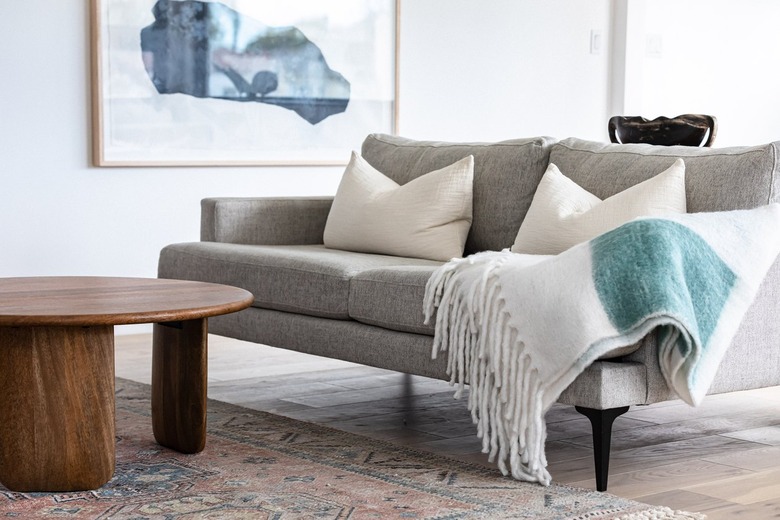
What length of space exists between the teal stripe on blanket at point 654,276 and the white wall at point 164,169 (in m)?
2.75

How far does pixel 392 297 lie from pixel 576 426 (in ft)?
2.31

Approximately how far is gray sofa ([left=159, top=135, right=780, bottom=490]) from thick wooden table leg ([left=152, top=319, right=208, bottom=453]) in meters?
0.47

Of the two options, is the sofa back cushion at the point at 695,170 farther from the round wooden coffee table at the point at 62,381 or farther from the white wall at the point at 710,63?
the white wall at the point at 710,63

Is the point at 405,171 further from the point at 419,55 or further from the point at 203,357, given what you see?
the point at 419,55

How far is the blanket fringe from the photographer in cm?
248

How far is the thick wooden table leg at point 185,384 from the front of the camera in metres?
2.71

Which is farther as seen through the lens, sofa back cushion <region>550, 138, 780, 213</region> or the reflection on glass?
the reflection on glass

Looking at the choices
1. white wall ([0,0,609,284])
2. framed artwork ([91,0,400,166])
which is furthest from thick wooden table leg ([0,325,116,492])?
framed artwork ([91,0,400,166])

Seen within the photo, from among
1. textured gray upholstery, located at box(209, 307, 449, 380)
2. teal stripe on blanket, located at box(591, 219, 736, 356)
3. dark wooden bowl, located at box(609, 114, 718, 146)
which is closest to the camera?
teal stripe on blanket, located at box(591, 219, 736, 356)

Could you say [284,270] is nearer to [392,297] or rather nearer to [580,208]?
[392,297]

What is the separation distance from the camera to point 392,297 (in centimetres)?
289

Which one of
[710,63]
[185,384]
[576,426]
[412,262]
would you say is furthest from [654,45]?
[185,384]

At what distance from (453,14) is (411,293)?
3039 millimetres

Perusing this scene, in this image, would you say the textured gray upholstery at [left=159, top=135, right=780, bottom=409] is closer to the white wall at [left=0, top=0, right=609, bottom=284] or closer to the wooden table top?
the wooden table top
